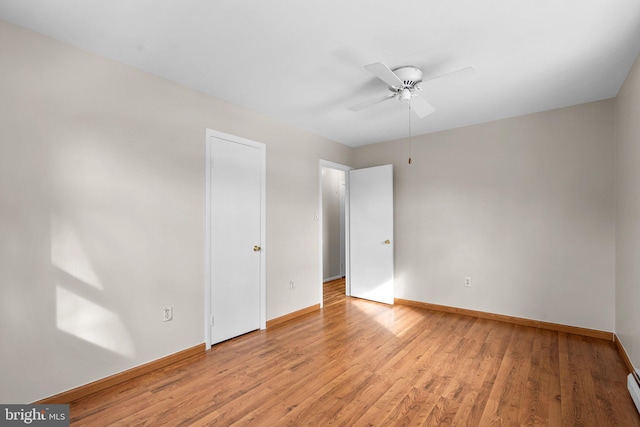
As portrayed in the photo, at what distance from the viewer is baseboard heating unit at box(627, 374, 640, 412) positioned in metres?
2.02

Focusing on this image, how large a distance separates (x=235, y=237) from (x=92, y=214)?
4.31 feet

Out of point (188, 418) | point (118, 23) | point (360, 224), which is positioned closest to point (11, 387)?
point (188, 418)

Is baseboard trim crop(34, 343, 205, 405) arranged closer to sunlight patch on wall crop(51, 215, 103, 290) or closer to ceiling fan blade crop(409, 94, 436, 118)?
sunlight patch on wall crop(51, 215, 103, 290)

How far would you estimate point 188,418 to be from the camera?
1961 mm

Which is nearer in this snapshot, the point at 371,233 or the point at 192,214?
the point at 192,214

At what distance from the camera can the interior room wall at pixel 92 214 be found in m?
1.94

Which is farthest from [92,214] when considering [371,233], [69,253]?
[371,233]

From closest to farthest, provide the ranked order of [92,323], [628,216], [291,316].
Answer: [92,323] → [628,216] → [291,316]

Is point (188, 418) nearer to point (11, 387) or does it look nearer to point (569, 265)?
point (11, 387)

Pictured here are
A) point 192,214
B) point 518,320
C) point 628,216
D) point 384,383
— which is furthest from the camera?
point 518,320

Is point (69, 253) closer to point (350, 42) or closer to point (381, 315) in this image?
point (350, 42)

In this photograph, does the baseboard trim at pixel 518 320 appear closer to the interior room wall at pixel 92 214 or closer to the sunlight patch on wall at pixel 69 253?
the interior room wall at pixel 92 214

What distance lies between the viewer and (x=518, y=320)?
3.66 m

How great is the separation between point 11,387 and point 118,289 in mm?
769
